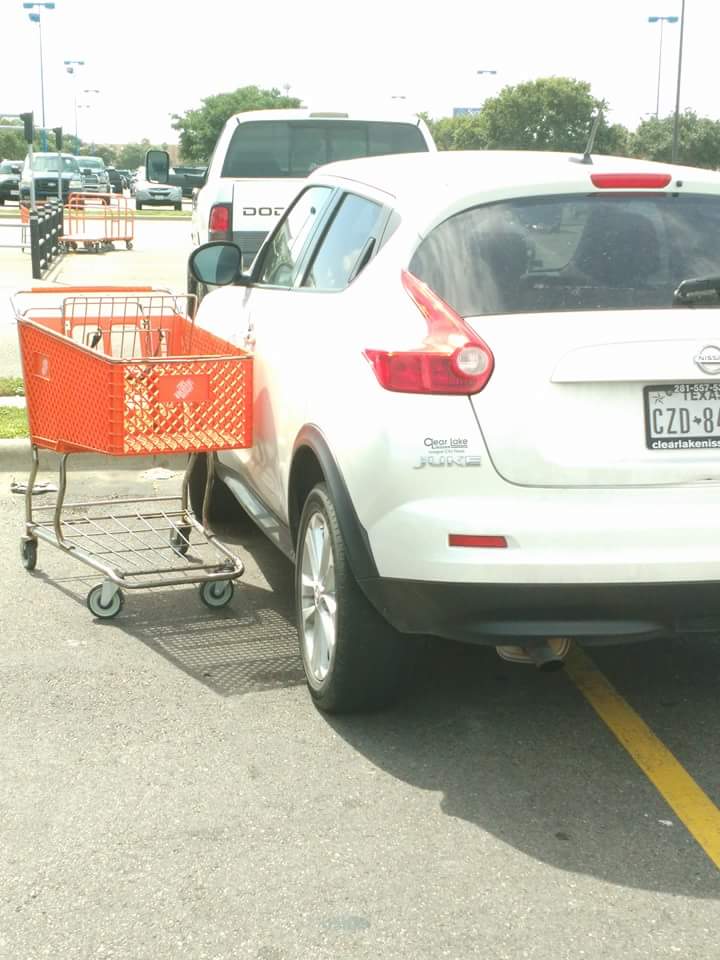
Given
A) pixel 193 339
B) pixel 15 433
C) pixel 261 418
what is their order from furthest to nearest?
pixel 15 433, pixel 193 339, pixel 261 418

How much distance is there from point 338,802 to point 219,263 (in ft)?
9.86

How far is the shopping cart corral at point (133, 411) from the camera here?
5379mm

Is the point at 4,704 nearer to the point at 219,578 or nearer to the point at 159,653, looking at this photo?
the point at 159,653

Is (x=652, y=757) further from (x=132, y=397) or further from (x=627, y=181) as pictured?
(x=132, y=397)

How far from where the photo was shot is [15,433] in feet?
28.3

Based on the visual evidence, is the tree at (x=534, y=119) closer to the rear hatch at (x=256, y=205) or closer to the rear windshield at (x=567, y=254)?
the rear hatch at (x=256, y=205)

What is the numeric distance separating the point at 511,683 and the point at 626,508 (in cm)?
130

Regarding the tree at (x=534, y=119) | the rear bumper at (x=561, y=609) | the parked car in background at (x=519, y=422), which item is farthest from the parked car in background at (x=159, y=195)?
the rear bumper at (x=561, y=609)

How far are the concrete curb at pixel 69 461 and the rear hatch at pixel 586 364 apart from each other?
458cm

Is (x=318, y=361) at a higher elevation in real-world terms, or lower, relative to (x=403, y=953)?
higher

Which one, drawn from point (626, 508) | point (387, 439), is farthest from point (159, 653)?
point (626, 508)

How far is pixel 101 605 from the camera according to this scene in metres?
5.72

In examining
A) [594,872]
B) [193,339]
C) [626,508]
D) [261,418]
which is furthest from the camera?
[193,339]

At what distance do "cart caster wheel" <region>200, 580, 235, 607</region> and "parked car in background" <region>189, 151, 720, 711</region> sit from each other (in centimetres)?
125
